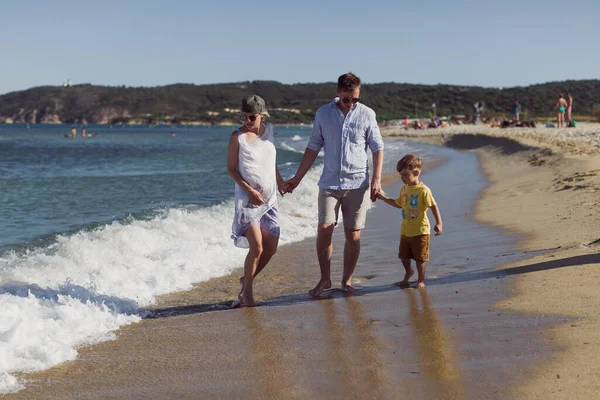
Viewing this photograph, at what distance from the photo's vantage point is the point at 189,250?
864cm

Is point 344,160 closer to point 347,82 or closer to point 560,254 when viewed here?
point 347,82

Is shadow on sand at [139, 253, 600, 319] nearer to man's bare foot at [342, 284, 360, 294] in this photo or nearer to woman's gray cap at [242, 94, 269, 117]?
man's bare foot at [342, 284, 360, 294]

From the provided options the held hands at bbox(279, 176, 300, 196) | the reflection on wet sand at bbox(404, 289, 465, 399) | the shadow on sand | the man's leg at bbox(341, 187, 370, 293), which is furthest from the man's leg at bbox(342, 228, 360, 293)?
the reflection on wet sand at bbox(404, 289, 465, 399)

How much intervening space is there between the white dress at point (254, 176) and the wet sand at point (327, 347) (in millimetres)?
697

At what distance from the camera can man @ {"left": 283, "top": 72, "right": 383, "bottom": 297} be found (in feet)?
20.1

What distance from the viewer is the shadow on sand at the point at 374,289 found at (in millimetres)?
5957

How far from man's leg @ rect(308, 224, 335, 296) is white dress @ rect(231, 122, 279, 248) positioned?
0.56 metres

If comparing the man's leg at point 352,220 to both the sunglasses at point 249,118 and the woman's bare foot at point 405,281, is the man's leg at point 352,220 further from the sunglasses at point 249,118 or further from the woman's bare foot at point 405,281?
the sunglasses at point 249,118

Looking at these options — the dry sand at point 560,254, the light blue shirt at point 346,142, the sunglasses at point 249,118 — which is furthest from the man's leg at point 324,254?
the dry sand at point 560,254

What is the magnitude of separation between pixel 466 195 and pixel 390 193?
2.62 meters

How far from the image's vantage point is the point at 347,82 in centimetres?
604

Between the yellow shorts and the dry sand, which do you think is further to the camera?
the yellow shorts

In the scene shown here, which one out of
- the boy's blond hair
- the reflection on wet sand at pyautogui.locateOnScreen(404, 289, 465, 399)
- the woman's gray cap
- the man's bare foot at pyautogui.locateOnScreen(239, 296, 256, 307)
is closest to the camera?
the reflection on wet sand at pyautogui.locateOnScreen(404, 289, 465, 399)

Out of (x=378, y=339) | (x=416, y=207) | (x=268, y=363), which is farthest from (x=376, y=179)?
(x=268, y=363)
